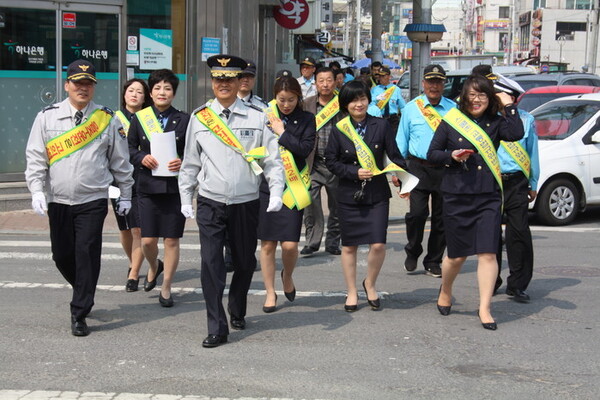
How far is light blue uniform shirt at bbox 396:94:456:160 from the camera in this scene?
8.37 meters

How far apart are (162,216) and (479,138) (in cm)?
263

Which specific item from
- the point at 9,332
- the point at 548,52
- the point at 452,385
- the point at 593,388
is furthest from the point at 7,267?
the point at 548,52

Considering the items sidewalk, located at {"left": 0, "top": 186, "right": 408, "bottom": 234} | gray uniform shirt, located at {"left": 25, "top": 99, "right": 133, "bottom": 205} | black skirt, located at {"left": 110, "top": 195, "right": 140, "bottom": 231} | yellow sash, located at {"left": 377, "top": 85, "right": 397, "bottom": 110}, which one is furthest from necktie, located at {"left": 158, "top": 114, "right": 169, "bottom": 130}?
yellow sash, located at {"left": 377, "top": 85, "right": 397, "bottom": 110}

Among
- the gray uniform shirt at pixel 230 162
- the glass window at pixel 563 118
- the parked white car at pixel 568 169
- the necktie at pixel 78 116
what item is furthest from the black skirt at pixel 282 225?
the glass window at pixel 563 118

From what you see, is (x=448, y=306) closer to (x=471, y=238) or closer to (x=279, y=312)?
(x=471, y=238)

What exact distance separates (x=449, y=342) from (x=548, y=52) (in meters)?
81.3

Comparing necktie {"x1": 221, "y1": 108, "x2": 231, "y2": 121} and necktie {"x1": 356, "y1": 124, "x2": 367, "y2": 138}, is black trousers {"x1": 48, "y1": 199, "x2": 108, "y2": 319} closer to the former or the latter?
necktie {"x1": 221, "y1": 108, "x2": 231, "y2": 121}

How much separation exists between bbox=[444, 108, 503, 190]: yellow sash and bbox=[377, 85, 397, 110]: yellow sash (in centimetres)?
633

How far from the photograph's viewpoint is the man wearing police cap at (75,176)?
633 cm

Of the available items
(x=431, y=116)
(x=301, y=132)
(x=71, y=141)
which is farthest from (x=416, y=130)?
(x=71, y=141)

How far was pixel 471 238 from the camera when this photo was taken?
678 centimetres

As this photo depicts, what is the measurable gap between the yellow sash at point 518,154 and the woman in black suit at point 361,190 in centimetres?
93

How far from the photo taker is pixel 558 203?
39.8ft

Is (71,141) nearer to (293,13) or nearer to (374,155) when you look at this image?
(374,155)
